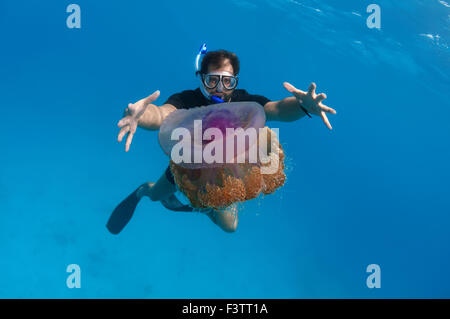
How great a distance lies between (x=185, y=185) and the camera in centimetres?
236

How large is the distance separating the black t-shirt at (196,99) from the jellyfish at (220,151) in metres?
1.08

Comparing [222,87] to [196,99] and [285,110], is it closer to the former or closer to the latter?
[196,99]

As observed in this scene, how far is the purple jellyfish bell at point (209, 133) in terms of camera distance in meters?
2.07

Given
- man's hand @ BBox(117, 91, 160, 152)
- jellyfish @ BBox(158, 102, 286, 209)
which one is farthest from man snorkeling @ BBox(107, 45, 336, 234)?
jellyfish @ BBox(158, 102, 286, 209)

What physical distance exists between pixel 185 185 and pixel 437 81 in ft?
75.8

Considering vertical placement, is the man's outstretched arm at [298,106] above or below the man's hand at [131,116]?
above

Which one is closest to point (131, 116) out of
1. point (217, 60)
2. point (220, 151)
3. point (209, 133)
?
point (209, 133)

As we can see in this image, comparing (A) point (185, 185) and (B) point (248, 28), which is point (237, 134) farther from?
(B) point (248, 28)

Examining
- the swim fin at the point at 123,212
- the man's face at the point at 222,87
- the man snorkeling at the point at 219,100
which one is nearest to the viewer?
the man snorkeling at the point at 219,100

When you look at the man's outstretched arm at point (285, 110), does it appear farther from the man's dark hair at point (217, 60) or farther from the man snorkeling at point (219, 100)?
the man's dark hair at point (217, 60)

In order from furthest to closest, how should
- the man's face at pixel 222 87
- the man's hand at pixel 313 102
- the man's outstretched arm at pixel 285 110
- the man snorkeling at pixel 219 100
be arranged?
the man's face at pixel 222 87 → the man's outstretched arm at pixel 285 110 → the man's hand at pixel 313 102 → the man snorkeling at pixel 219 100

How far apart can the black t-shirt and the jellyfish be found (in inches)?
42.4

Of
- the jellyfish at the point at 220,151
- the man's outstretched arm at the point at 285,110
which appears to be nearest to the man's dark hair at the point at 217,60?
the man's outstretched arm at the point at 285,110

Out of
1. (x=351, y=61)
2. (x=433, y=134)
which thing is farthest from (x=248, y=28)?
(x=433, y=134)
